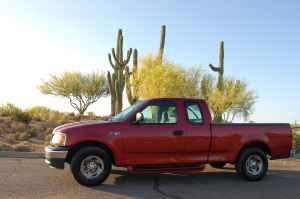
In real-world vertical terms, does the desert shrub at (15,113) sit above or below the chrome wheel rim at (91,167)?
above

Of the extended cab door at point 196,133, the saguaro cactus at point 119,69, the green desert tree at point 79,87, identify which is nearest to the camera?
the extended cab door at point 196,133

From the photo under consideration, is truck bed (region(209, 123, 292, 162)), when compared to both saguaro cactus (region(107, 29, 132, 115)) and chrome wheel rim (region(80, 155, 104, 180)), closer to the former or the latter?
chrome wheel rim (region(80, 155, 104, 180))

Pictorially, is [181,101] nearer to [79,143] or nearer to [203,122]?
[203,122]

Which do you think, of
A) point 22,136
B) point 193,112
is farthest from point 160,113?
point 22,136

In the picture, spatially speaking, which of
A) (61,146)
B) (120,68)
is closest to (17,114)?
(120,68)

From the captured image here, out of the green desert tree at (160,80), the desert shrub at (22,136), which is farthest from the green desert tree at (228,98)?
the desert shrub at (22,136)

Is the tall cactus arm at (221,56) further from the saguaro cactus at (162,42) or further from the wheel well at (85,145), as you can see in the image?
the wheel well at (85,145)

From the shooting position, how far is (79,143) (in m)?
9.80

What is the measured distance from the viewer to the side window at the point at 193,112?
424 inches

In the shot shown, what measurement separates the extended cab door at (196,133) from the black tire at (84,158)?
5.81 feet

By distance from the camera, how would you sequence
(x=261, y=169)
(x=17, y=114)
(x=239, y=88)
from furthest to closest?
(x=239, y=88)
(x=17, y=114)
(x=261, y=169)

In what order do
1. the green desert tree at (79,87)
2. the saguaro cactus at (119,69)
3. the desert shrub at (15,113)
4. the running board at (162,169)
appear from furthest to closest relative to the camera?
the green desert tree at (79,87) < the saguaro cactus at (119,69) < the desert shrub at (15,113) < the running board at (162,169)

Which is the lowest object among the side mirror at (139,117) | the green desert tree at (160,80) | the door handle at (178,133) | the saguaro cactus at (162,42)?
the door handle at (178,133)

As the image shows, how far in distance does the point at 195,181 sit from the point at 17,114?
64.4 feet
